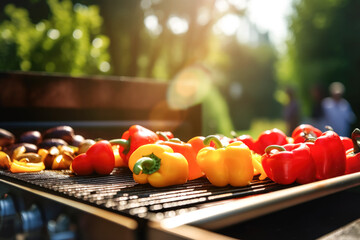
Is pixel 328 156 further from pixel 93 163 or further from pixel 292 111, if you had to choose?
pixel 292 111

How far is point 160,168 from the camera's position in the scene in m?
1.81

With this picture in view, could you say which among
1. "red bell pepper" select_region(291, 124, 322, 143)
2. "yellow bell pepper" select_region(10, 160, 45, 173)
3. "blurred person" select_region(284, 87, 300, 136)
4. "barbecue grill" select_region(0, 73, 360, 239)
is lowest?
"barbecue grill" select_region(0, 73, 360, 239)

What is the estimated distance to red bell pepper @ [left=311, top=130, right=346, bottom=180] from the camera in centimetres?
196

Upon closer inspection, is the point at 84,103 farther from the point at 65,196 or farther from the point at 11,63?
the point at 11,63

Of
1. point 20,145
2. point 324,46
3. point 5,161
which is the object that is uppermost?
point 324,46

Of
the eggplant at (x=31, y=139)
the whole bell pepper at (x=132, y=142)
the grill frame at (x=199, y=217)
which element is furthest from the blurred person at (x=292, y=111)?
the grill frame at (x=199, y=217)

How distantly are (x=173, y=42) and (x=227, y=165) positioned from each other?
15.9m

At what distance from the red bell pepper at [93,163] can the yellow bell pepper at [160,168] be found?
0.35 m

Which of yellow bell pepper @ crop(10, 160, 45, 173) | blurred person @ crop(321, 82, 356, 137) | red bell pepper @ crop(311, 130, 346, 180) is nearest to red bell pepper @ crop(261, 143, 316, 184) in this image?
red bell pepper @ crop(311, 130, 346, 180)

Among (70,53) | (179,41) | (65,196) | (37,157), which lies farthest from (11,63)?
(65,196)

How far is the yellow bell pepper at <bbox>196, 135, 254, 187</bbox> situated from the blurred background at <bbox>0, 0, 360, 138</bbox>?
9.29 feet

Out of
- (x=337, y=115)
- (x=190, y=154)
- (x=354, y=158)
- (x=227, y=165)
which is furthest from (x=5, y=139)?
(x=337, y=115)

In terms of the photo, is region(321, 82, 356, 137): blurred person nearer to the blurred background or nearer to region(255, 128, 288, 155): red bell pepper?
the blurred background

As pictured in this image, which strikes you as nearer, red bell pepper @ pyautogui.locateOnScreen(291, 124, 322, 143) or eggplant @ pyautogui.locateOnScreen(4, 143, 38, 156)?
red bell pepper @ pyautogui.locateOnScreen(291, 124, 322, 143)
